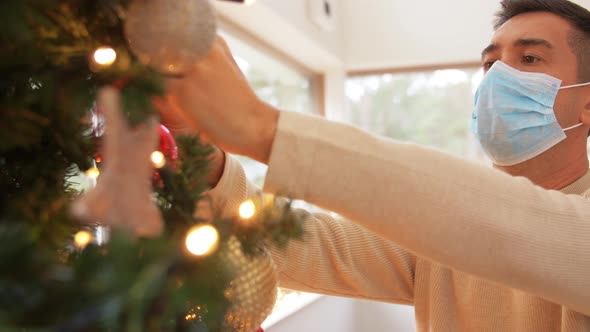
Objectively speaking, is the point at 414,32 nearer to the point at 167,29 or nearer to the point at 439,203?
the point at 439,203

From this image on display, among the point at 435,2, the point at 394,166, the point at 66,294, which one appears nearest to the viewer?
the point at 66,294

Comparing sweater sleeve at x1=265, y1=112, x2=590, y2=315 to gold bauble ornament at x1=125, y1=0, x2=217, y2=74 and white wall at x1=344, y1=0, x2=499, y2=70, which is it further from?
white wall at x1=344, y1=0, x2=499, y2=70

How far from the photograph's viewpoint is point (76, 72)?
322 millimetres

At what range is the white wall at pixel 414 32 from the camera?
3203 millimetres

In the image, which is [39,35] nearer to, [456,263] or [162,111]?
[162,111]

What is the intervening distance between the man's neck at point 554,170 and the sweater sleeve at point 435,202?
2.12 feet

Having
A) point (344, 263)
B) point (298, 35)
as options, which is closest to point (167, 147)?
point (344, 263)

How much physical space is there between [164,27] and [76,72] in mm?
59

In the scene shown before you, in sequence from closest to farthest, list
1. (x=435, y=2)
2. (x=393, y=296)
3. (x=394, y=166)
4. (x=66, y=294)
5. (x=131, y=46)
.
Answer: (x=66, y=294) → (x=131, y=46) → (x=394, y=166) → (x=393, y=296) → (x=435, y=2)

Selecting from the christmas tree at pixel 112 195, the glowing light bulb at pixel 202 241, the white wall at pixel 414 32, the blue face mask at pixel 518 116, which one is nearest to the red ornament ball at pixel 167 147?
the christmas tree at pixel 112 195

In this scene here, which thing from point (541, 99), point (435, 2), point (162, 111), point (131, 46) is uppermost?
point (131, 46)

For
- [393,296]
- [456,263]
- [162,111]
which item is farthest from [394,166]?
[393,296]

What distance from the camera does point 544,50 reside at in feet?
4.17

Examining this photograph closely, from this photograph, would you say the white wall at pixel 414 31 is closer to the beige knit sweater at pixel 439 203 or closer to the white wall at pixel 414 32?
the white wall at pixel 414 32
